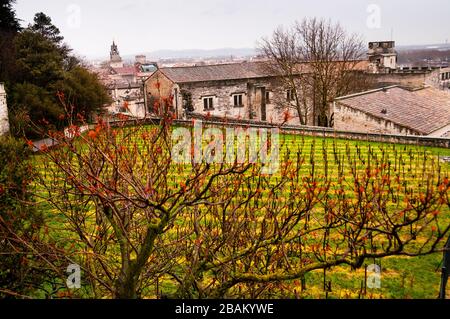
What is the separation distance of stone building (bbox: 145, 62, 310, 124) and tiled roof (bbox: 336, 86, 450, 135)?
10438 mm

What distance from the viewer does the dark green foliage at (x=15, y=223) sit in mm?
7148

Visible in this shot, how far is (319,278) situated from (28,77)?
1041 inches

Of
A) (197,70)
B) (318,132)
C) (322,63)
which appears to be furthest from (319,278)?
(197,70)

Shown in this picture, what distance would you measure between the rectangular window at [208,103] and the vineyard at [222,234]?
25.8 meters

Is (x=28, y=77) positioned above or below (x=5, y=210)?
above

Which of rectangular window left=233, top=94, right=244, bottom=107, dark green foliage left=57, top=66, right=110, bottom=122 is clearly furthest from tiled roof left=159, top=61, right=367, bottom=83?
dark green foliage left=57, top=66, right=110, bottom=122

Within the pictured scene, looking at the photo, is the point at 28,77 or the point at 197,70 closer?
the point at 28,77

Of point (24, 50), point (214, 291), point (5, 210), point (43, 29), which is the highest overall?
point (43, 29)

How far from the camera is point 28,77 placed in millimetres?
29281

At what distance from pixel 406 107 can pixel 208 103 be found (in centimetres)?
1788

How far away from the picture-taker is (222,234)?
7227 millimetres

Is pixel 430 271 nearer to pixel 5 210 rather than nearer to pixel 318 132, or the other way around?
pixel 5 210

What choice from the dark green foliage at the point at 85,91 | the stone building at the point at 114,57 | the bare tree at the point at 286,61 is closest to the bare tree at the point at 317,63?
the bare tree at the point at 286,61
